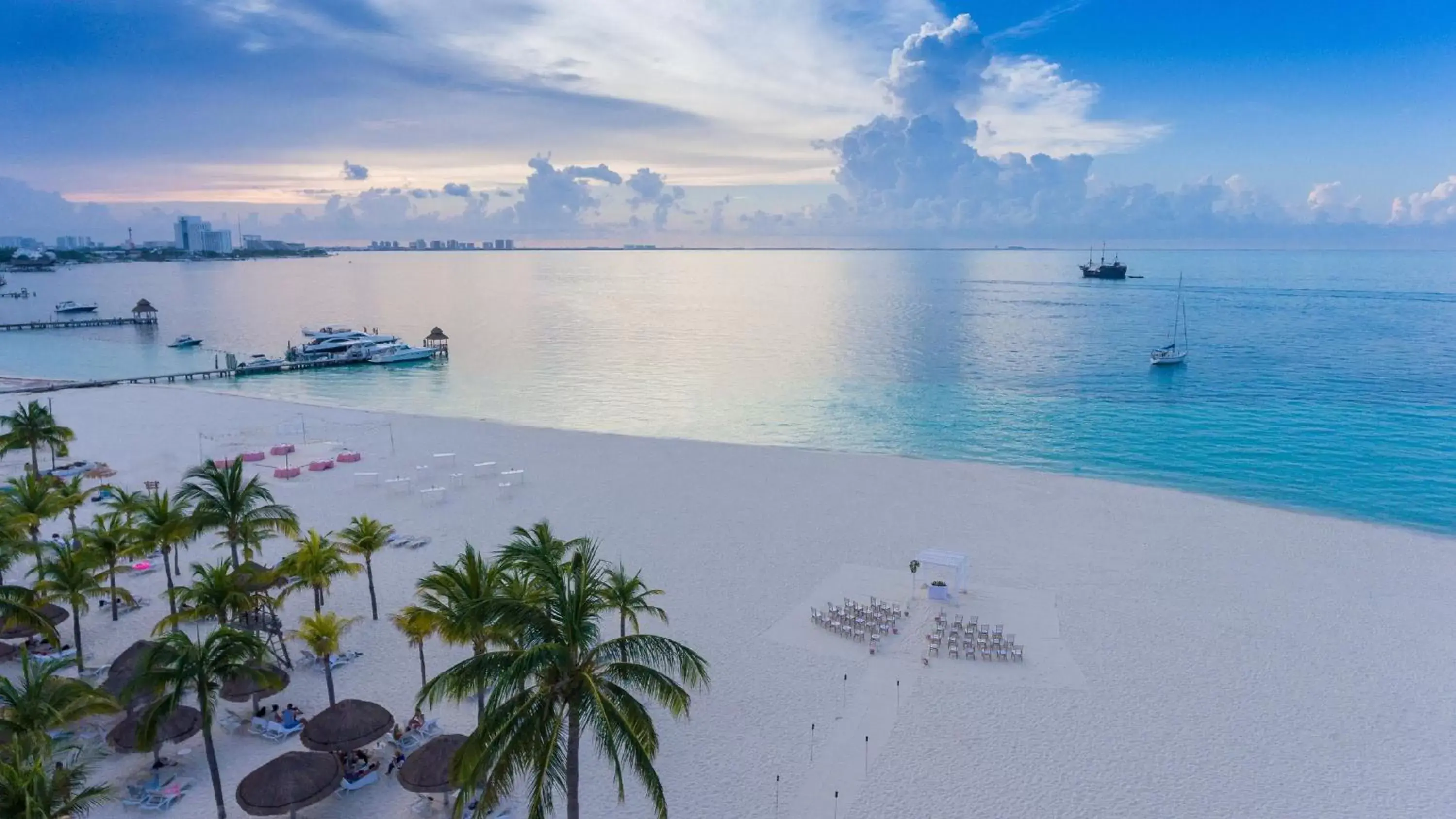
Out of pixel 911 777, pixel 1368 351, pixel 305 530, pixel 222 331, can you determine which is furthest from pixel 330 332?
pixel 1368 351

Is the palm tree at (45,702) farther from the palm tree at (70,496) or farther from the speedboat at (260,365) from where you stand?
the speedboat at (260,365)

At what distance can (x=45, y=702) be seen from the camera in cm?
1226

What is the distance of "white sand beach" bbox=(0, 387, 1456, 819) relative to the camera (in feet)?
50.8

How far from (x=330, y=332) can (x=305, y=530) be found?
67434 millimetres

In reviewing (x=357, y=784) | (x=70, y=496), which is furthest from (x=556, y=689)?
(x=70, y=496)

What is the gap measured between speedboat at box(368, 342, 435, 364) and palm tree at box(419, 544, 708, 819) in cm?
7687

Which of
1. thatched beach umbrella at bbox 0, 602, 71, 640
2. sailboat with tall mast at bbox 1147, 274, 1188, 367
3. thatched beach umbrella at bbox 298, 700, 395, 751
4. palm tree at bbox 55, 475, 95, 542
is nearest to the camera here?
thatched beach umbrella at bbox 298, 700, 395, 751

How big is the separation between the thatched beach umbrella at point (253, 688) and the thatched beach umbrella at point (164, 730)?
665 millimetres

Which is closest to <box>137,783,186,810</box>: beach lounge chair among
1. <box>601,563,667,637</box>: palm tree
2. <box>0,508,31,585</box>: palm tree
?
<box>0,508,31,585</box>: palm tree

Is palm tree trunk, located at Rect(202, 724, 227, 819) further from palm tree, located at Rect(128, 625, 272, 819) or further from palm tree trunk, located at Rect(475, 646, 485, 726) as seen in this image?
palm tree trunk, located at Rect(475, 646, 485, 726)

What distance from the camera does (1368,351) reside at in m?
81.4

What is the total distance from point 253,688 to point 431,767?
16.7 feet

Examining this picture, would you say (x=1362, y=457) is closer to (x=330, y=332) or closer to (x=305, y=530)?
(x=305, y=530)

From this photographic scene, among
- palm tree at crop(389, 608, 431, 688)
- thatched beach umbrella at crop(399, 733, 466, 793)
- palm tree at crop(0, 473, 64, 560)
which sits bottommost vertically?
thatched beach umbrella at crop(399, 733, 466, 793)
